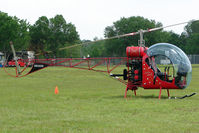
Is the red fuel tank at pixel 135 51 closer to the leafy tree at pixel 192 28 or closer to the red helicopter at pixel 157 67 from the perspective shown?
the red helicopter at pixel 157 67

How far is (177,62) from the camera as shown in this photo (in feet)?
47.6

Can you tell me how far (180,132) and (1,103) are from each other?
26.6 ft

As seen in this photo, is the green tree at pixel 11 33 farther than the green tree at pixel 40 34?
No

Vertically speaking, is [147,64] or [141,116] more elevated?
[147,64]

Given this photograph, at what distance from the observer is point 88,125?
9203mm

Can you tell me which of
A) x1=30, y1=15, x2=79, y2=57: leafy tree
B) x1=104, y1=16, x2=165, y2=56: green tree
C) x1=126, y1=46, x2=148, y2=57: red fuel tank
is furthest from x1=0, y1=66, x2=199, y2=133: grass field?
x1=30, y1=15, x2=79, y2=57: leafy tree

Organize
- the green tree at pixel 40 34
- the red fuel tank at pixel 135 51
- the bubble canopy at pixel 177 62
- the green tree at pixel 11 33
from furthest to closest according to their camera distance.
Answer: the green tree at pixel 40 34, the green tree at pixel 11 33, the red fuel tank at pixel 135 51, the bubble canopy at pixel 177 62

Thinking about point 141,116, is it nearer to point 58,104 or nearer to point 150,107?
point 150,107

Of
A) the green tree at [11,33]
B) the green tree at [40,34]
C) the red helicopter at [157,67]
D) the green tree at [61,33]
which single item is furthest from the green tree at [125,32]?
the red helicopter at [157,67]

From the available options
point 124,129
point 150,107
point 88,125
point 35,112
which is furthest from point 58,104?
point 124,129

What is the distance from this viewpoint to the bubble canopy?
14.6m

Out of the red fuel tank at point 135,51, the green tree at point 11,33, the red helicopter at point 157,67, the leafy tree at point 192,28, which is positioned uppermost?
the leafy tree at point 192,28

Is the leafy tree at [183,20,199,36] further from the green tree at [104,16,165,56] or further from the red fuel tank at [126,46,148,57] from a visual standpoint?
the red fuel tank at [126,46,148,57]

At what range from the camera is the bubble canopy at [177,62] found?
574 inches
